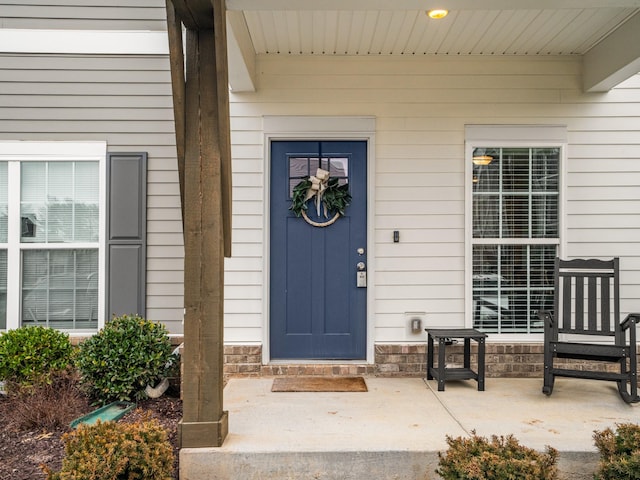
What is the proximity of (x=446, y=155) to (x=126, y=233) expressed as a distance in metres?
→ 2.92

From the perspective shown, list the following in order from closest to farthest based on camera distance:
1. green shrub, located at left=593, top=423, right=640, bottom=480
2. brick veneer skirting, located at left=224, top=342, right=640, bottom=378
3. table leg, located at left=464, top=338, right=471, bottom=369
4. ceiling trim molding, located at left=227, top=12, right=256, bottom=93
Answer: green shrub, located at left=593, top=423, right=640, bottom=480 → ceiling trim molding, located at left=227, top=12, right=256, bottom=93 → table leg, located at left=464, top=338, right=471, bottom=369 → brick veneer skirting, located at left=224, top=342, right=640, bottom=378

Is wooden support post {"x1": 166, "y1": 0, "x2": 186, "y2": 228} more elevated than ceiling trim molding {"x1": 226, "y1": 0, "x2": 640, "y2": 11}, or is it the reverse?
ceiling trim molding {"x1": 226, "y1": 0, "x2": 640, "y2": 11}

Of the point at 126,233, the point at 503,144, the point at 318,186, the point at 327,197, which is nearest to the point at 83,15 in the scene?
the point at 126,233


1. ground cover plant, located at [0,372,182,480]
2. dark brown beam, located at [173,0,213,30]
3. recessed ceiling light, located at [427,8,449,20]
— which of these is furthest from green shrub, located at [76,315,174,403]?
A: recessed ceiling light, located at [427,8,449,20]

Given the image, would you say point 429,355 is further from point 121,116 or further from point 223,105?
point 121,116

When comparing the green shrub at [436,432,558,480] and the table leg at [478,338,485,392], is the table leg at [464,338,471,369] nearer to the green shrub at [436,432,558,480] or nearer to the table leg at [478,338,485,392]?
the table leg at [478,338,485,392]

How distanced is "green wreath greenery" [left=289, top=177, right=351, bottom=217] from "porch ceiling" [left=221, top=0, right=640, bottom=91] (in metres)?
0.95

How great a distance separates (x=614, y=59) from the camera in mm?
3787

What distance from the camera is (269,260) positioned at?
4281mm

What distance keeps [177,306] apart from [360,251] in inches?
67.5

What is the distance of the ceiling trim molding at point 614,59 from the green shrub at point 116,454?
4.07 m

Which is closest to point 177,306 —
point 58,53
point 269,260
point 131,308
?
point 131,308

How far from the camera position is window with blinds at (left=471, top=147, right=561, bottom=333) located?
428cm

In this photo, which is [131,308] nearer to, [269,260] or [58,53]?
[269,260]
